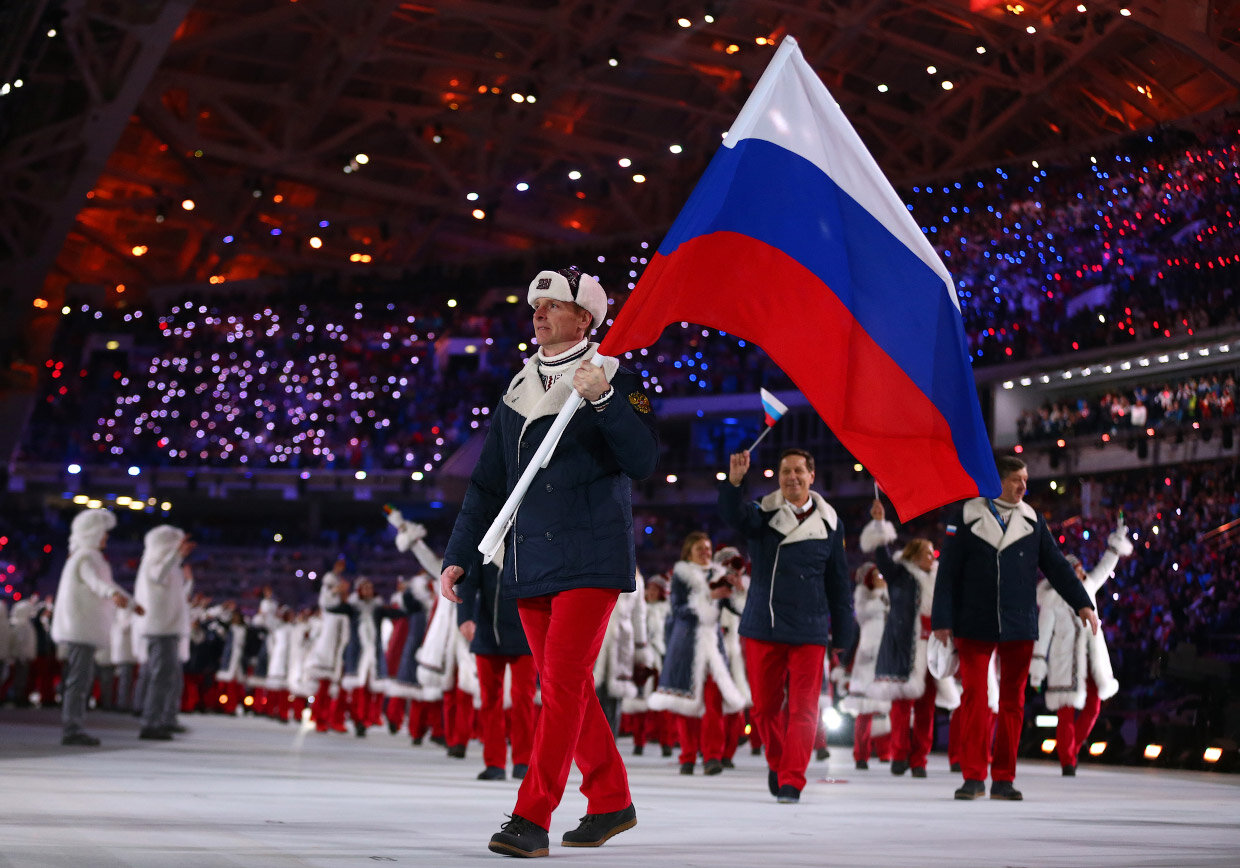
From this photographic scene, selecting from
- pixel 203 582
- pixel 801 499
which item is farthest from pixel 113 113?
pixel 801 499

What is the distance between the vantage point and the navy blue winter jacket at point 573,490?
16.3 ft

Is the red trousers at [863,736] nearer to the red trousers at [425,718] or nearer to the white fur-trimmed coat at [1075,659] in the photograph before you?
the white fur-trimmed coat at [1075,659]

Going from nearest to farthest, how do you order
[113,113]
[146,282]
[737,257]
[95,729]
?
[737,257] < [95,729] < [113,113] < [146,282]

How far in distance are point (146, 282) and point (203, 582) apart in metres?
14.4

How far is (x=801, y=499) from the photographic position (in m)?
8.55

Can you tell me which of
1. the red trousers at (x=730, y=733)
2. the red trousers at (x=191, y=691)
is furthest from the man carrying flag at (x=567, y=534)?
the red trousers at (x=191, y=691)

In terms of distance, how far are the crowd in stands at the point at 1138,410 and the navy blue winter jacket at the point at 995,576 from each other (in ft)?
69.3

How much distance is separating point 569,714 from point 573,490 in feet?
2.36

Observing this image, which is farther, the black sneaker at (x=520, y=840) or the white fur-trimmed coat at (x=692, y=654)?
the white fur-trimmed coat at (x=692, y=654)

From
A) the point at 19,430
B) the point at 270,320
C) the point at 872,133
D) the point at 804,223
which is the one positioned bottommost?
the point at 804,223

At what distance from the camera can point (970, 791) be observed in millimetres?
8758

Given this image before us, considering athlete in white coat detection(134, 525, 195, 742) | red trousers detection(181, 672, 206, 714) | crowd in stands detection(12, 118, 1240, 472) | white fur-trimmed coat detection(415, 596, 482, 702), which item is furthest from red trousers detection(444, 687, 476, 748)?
crowd in stands detection(12, 118, 1240, 472)

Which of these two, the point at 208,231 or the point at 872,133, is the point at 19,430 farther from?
the point at 872,133

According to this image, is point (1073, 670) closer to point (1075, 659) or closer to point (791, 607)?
point (1075, 659)
